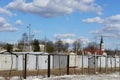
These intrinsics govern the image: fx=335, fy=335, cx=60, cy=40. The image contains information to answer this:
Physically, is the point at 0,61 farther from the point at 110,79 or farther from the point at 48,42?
the point at 48,42

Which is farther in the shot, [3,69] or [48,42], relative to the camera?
[48,42]

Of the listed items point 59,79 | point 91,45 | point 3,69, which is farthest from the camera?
point 91,45

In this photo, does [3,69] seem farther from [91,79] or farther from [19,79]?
[91,79]

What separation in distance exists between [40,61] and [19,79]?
82.4 ft

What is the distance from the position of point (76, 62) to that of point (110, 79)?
35747 mm

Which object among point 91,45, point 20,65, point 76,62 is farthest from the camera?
point 91,45

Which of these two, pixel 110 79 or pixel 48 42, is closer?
pixel 110 79

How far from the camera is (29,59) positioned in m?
49.9

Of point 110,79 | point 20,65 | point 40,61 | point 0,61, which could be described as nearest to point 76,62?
point 40,61

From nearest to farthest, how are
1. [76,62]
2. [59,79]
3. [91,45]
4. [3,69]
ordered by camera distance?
[59,79] < [3,69] < [76,62] < [91,45]

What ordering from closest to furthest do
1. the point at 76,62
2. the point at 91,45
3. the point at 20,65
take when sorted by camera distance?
the point at 20,65, the point at 76,62, the point at 91,45

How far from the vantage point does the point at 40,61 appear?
5200 cm

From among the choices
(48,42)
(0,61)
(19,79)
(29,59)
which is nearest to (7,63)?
(0,61)

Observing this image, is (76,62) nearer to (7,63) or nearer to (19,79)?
(7,63)
